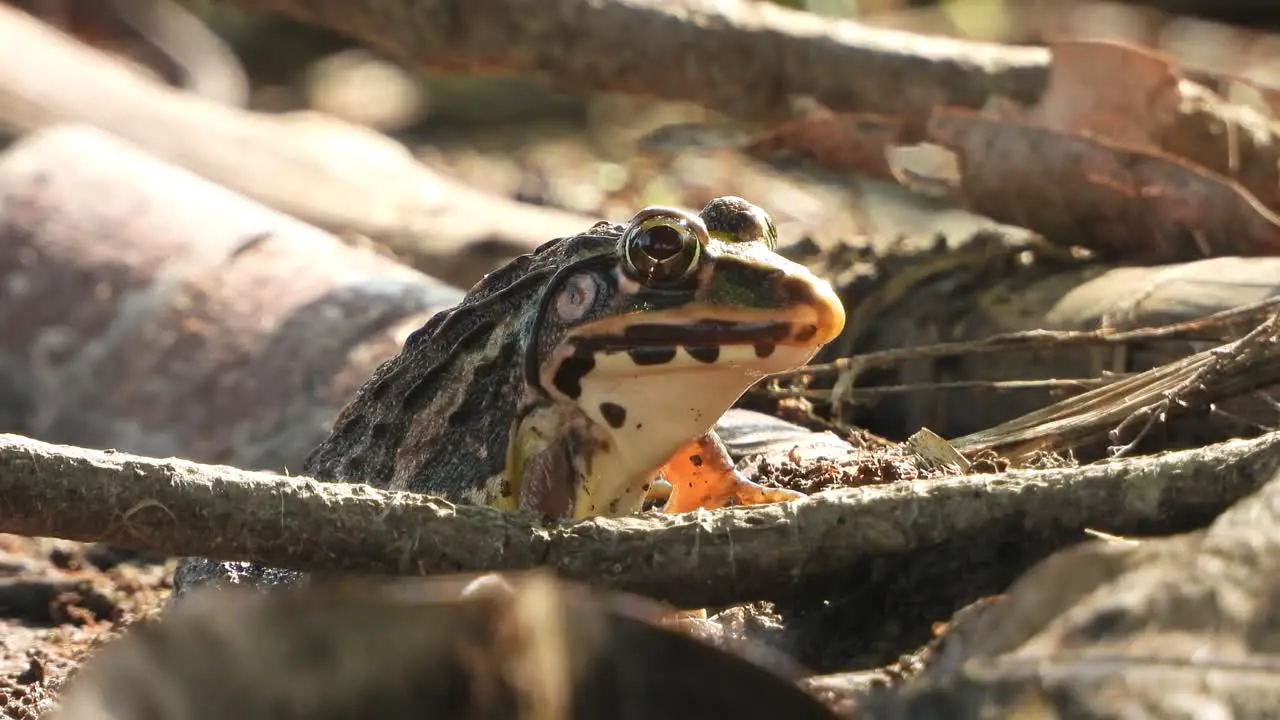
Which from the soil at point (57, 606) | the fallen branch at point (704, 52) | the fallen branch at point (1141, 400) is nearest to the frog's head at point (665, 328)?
the fallen branch at point (1141, 400)

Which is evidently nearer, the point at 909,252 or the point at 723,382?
the point at 723,382

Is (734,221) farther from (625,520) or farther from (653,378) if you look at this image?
(625,520)

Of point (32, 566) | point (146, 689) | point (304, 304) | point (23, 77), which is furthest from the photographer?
point (23, 77)

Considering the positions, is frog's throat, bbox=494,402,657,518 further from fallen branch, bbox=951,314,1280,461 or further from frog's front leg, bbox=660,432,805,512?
fallen branch, bbox=951,314,1280,461

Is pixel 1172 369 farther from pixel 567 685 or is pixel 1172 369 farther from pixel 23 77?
pixel 23 77

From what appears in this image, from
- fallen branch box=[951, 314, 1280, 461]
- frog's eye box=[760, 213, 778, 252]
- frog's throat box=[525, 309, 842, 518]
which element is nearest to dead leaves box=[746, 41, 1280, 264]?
fallen branch box=[951, 314, 1280, 461]

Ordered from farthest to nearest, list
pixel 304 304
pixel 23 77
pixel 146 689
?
pixel 23 77
pixel 304 304
pixel 146 689

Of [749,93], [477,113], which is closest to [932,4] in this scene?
[477,113]
